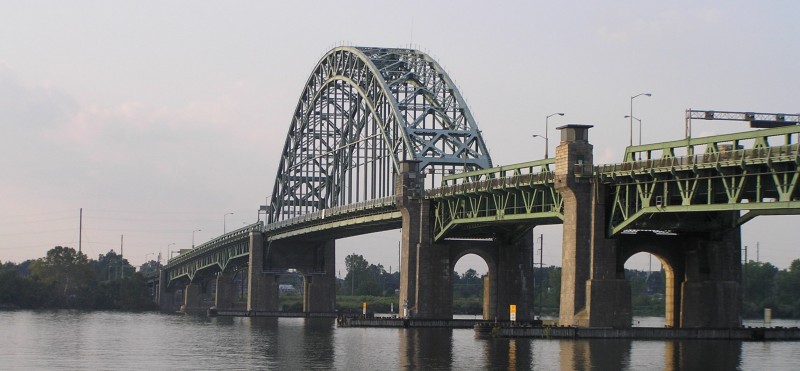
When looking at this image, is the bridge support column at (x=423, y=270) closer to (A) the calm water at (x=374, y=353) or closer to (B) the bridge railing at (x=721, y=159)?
(A) the calm water at (x=374, y=353)

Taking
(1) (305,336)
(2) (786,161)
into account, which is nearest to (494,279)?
(1) (305,336)

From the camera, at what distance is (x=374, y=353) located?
89062 millimetres

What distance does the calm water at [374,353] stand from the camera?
77.1 metres

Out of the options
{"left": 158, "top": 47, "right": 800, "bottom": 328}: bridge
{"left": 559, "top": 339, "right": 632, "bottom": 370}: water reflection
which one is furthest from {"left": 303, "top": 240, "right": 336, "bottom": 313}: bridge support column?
{"left": 559, "top": 339, "right": 632, "bottom": 370}: water reflection

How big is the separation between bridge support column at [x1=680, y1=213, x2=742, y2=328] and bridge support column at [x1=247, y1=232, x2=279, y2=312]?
324 feet

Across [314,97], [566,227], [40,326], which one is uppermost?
[314,97]

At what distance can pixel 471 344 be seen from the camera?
97.9m

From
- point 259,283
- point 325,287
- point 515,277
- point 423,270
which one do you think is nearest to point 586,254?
point 515,277

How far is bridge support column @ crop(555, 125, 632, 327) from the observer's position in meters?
98.1

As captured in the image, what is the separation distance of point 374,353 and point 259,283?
107m

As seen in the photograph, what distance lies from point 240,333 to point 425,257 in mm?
20091

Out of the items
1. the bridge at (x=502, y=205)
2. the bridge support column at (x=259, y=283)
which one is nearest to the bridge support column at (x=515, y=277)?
the bridge at (x=502, y=205)

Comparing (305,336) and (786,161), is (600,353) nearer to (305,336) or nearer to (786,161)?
(786,161)

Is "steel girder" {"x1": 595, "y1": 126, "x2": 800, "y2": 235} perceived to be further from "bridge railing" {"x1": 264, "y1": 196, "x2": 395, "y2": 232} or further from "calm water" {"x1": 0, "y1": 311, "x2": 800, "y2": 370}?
"bridge railing" {"x1": 264, "y1": 196, "x2": 395, "y2": 232}
